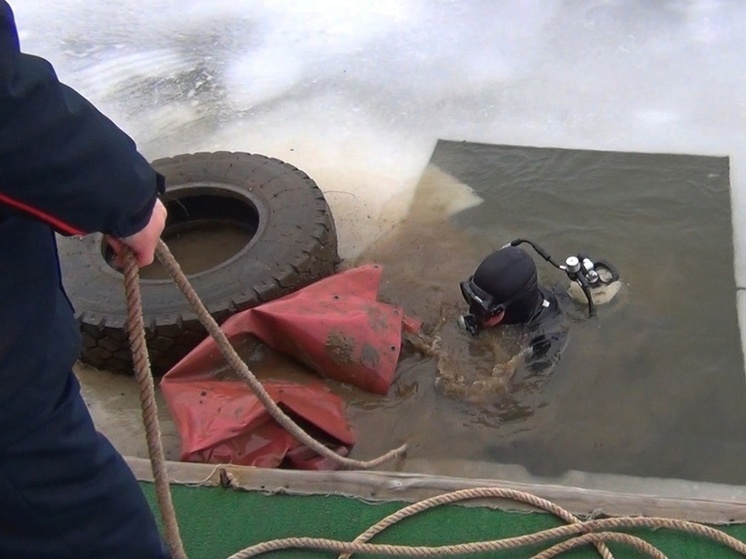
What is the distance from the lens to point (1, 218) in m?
1.11

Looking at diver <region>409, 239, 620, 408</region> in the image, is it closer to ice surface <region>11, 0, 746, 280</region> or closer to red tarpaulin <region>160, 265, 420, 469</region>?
red tarpaulin <region>160, 265, 420, 469</region>

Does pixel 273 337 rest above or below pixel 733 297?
above

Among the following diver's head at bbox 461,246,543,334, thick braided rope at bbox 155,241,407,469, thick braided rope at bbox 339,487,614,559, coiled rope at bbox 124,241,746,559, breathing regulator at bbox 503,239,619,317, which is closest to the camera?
thick braided rope at bbox 155,241,407,469

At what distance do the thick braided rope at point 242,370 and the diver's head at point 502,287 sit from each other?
1.75 ft

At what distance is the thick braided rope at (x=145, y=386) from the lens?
4.42 ft

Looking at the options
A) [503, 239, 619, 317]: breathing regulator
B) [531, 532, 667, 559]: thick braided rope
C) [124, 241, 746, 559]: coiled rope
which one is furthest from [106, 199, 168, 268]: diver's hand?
[503, 239, 619, 317]: breathing regulator

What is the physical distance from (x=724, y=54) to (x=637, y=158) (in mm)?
1113

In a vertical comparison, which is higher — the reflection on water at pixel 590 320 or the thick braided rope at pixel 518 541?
the thick braided rope at pixel 518 541

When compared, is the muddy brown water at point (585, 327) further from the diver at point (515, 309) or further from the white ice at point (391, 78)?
the white ice at point (391, 78)

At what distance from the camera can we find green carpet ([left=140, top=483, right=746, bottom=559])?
177 centimetres

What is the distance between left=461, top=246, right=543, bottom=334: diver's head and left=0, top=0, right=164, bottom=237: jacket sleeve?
1487 millimetres

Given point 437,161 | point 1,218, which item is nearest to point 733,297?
point 437,161

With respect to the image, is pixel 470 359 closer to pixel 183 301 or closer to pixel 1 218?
pixel 183 301

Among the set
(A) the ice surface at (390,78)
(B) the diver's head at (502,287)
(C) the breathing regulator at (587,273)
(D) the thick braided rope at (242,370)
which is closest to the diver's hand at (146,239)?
(D) the thick braided rope at (242,370)
